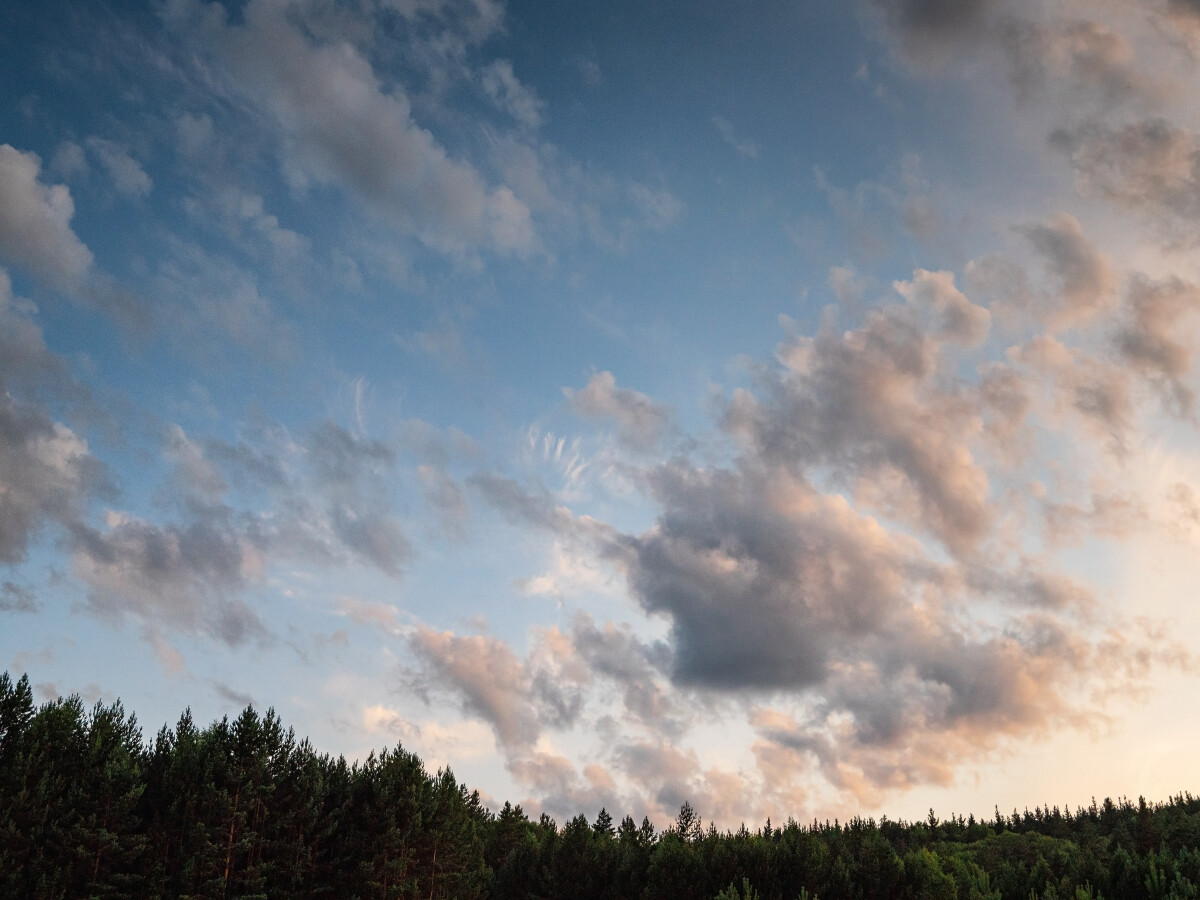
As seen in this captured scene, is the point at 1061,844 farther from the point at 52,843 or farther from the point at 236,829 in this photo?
the point at 52,843

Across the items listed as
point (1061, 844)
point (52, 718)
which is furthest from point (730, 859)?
point (1061, 844)

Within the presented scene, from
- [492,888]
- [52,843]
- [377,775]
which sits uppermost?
[377,775]

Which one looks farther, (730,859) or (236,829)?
(730,859)

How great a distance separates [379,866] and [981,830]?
546 feet

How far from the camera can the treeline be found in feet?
168

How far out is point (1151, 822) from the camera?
136m

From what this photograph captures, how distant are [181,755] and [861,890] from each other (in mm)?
56940

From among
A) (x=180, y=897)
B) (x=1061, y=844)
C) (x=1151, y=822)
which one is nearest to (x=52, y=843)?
(x=180, y=897)

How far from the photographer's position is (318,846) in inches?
2571

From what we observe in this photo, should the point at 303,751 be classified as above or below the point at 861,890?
above

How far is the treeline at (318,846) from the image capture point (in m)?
51.1

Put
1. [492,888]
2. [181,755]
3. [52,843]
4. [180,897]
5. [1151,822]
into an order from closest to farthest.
Result: [52,843], [180,897], [181,755], [492,888], [1151,822]

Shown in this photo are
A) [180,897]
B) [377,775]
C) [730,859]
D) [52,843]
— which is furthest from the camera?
[377,775]

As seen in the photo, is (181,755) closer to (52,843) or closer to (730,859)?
(52,843)
